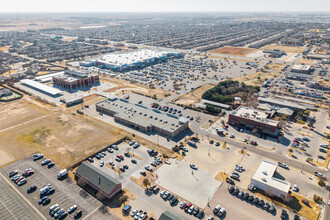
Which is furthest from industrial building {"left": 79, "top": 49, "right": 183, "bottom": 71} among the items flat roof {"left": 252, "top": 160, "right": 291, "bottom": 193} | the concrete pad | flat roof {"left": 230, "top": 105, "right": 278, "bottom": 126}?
flat roof {"left": 252, "top": 160, "right": 291, "bottom": 193}

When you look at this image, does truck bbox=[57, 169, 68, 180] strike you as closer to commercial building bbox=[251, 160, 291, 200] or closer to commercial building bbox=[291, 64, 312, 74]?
commercial building bbox=[251, 160, 291, 200]

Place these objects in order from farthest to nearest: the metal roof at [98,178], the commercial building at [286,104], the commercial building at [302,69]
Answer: the commercial building at [302,69]
the commercial building at [286,104]
the metal roof at [98,178]

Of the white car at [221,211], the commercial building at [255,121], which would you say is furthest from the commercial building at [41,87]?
the white car at [221,211]

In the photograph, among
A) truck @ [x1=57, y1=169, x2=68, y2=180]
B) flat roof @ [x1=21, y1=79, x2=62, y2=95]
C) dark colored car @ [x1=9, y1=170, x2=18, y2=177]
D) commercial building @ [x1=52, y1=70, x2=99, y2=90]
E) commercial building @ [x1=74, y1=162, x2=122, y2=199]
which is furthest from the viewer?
commercial building @ [x1=52, y1=70, x2=99, y2=90]

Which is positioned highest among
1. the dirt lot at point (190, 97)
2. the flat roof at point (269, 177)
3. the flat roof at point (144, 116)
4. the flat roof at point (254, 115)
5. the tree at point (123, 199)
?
the flat roof at point (254, 115)

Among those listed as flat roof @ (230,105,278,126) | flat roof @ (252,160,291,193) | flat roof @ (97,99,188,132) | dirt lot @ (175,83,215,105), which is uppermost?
flat roof @ (230,105,278,126)

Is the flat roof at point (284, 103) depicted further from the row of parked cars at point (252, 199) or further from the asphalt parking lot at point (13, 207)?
the asphalt parking lot at point (13, 207)
